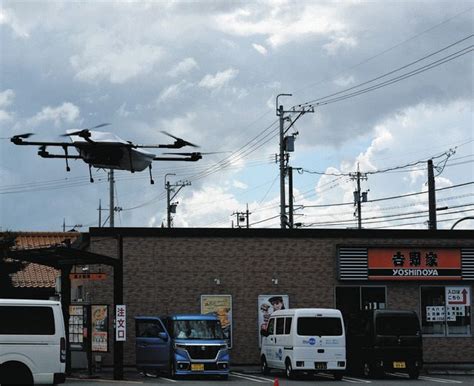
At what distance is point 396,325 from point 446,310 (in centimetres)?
773

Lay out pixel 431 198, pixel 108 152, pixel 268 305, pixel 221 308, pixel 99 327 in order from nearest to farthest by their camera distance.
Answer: pixel 108 152 → pixel 99 327 → pixel 221 308 → pixel 268 305 → pixel 431 198

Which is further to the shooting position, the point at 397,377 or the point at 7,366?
the point at 397,377

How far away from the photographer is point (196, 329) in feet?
90.1

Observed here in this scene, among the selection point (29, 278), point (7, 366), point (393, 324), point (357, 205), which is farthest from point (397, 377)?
point (357, 205)

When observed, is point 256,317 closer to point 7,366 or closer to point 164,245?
point 164,245

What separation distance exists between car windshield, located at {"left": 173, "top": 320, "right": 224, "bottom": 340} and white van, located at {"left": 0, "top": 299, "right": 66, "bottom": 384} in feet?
21.7

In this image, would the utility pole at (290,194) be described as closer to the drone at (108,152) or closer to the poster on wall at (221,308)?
the poster on wall at (221,308)

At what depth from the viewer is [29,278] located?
4853 centimetres

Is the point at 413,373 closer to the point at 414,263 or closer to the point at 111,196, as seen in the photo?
the point at 414,263

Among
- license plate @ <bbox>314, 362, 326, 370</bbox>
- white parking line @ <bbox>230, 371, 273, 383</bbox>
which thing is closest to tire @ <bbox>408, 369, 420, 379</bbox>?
license plate @ <bbox>314, 362, 326, 370</bbox>

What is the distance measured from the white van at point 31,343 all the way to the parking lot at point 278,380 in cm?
373

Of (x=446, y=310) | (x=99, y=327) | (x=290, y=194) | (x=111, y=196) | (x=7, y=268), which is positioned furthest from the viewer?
(x=111, y=196)

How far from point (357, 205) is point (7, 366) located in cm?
5493

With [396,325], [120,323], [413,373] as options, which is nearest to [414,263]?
[396,325]
